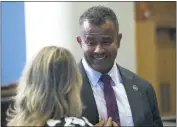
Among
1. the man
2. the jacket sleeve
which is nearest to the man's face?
the man

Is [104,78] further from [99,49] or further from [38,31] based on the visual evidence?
[38,31]

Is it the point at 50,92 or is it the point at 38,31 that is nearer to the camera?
the point at 50,92

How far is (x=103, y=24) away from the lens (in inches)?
24.4

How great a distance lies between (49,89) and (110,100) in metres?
0.13

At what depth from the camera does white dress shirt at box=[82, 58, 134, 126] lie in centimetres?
65

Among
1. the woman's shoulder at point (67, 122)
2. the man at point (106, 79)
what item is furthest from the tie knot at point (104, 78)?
the woman's shoulder at point (67, 122)

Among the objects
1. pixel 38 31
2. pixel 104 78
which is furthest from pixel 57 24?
pixel 104 78

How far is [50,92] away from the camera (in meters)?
0.58

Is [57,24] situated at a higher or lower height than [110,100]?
higher

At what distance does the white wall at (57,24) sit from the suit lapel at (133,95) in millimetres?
46

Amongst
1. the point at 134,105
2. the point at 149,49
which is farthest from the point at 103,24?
the point at 149,49

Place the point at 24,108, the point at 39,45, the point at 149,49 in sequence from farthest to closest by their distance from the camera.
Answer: the point at 149,49 < the point at 39,45 < the point at 24,108

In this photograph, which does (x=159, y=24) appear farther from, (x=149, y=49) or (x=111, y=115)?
(x=111, y=115)

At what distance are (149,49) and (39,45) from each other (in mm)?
659
